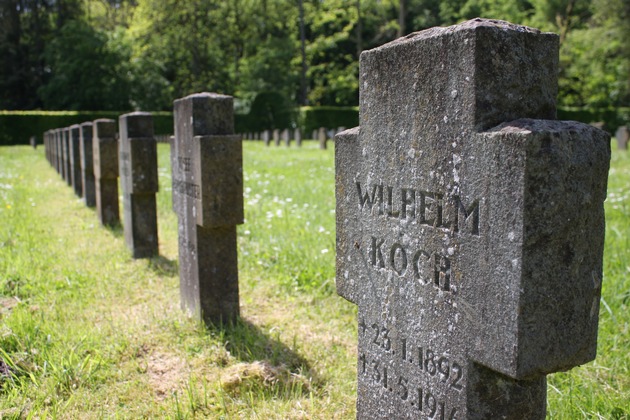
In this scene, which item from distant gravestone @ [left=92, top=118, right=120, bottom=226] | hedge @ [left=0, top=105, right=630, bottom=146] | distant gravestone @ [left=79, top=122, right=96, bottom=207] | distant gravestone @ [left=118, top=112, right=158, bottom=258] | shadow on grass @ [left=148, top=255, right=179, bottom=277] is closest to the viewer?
shadow on grass @ [left=148, top=255, right=179, bottom=277]

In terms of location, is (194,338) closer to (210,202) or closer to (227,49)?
(210,202)

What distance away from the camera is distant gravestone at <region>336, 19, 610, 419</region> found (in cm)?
159

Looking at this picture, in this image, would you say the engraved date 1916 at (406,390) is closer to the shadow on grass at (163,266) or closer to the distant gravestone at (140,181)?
the shadow on grass at (163,266)

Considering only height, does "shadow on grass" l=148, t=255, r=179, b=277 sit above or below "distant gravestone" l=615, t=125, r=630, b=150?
below

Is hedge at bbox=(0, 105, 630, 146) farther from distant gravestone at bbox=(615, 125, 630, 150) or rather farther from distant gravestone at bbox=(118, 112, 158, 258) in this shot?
distant gravestone at bbox=(118, 112, 158, 258)

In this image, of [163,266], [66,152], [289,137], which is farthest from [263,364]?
[289,137]

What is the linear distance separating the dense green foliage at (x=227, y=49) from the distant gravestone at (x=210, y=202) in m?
34.4

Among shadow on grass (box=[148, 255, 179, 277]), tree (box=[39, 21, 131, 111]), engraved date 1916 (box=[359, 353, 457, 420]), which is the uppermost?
tree (box=[39, 21, 131, 111])

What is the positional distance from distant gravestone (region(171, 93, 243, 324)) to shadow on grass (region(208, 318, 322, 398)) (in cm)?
24

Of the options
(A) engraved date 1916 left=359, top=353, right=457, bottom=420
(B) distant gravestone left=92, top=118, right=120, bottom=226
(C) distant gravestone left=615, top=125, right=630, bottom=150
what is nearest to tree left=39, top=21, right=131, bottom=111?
(C) distant gravestone left=615, top=125, right=630, bottom=150

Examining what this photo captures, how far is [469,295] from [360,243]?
650 mm

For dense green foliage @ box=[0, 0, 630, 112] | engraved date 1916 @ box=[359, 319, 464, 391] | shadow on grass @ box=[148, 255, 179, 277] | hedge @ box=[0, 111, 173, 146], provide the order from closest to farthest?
engraved date 1916 @ box=[359, 319, 464, 391] < shadow on grass @ box=[148, 255, 179, 277] < hedge @ box=[0, 111, 173, 146] < dense green foliage @ box=[0, 0, 630, 112]

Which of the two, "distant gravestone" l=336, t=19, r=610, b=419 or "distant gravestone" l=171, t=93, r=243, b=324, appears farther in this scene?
"distant gravestone" l=171, t=93, r=243, b=324

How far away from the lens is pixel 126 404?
3090mm
